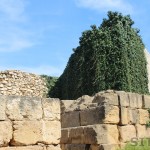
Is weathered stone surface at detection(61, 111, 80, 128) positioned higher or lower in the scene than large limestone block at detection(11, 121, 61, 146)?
higher

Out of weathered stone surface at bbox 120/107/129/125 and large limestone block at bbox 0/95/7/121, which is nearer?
large limestone block at bbox 0/95/7/121

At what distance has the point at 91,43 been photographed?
15484 mm

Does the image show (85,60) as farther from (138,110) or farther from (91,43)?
(138,110)

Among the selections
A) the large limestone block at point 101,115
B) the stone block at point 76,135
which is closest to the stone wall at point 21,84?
the stone block at point 76,135

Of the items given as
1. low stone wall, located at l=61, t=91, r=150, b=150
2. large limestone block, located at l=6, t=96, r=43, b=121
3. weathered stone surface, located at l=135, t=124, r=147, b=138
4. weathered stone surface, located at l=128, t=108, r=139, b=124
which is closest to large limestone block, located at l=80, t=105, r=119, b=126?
low stone wall, located at l=61, t=91, r=150, b=150

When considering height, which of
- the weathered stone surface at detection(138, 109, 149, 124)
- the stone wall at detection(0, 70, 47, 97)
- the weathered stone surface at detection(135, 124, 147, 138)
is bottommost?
the weathered stone surface at detection(135, 124, 147, 138)

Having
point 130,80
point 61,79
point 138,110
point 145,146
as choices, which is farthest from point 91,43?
point 145,146

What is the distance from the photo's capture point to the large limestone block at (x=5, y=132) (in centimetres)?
572

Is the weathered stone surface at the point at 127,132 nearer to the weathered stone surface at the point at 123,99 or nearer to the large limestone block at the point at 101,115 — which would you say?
the large limestone block at the point at 101,115

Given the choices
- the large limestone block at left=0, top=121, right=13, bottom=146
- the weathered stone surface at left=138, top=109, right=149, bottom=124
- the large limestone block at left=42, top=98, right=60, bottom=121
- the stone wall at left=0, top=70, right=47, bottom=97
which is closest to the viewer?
the large limestone block at left=0, top=121, right=13, bottom=146

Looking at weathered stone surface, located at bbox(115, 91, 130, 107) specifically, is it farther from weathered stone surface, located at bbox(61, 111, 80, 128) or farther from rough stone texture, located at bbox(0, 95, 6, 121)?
rough stone texture, located at bbox(0, 95, 6, 121)

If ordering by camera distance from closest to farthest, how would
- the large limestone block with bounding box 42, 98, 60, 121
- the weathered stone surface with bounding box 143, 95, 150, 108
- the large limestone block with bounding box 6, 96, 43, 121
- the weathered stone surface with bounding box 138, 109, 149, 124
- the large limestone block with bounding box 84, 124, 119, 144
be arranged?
the large limestone block with bounding box 6, 96, 43, 121 < the large limestone block with bounding box 42, 98, 60, 121 < the large limestone block with bounding box 84, 124, 119, 144 < the weathered stone surface with bounding box 138, 109, 149, 124 < the weathered stone surface with bounding box 143, 95, 150, 108

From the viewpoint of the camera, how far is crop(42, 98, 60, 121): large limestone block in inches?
248

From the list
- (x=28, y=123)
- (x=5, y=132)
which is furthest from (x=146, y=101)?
(x=5, y=132)
